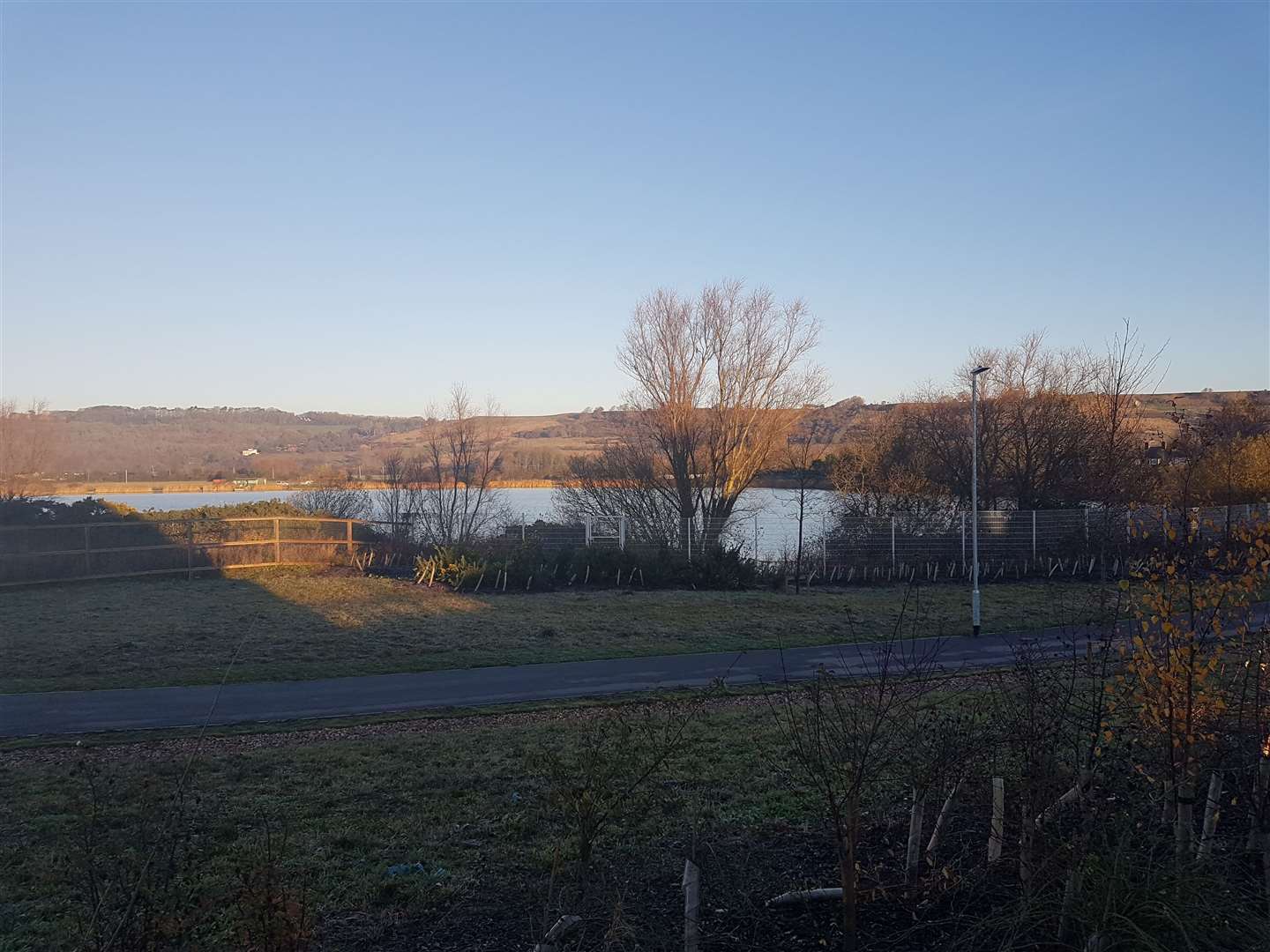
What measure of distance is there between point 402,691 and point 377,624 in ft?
20.0

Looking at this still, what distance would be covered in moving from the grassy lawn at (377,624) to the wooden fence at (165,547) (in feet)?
3.09

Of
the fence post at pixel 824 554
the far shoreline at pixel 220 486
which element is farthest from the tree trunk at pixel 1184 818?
the far shoreline at pixel 220 486

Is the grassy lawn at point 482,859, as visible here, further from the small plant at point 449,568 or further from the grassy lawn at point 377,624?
the small plant at point 449,568

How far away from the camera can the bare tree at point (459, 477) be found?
33.3 metres

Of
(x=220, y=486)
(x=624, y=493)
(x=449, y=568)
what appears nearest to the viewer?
(x=449, y=568)

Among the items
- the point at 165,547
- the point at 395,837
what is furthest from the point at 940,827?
the point at 165,547

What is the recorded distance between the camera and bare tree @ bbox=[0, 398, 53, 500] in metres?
30.9

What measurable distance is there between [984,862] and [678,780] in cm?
307

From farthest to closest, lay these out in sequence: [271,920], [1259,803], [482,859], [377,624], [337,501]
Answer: [337,501]
[377,624]
[482,859]
[1259,803]
[271,920]

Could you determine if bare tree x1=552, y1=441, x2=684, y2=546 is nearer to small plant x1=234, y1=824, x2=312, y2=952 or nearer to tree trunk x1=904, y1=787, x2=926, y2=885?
tree trunk x1=904, y1=787, x2=926, y2=885

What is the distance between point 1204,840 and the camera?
4602mm

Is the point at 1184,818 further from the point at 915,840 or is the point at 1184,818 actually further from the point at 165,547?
the point at 165,547

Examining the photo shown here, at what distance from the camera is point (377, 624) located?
63.8 feet

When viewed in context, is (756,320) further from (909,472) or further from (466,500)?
(466,500)
